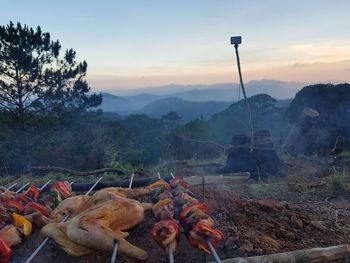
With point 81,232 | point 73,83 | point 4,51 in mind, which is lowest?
point 81,232

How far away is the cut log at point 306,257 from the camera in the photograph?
12.3 feet

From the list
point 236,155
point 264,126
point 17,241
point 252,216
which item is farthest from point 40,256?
point 264,126

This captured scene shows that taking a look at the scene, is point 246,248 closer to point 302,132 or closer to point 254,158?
point 254,158

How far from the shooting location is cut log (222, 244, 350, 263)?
375 cm

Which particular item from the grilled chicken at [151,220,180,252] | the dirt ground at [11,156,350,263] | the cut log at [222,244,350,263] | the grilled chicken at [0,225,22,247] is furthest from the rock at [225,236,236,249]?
the grilled chicken at [0,225,22,247]

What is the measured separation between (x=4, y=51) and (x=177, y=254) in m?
17.4

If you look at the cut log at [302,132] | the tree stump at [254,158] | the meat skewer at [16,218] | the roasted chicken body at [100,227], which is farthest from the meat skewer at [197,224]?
the cut log at [302,132]

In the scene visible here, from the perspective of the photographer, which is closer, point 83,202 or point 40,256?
point 40,256

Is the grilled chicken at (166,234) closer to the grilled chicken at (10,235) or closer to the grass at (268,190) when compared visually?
the grilled chicken at (10,235)

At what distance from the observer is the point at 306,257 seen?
3.85 metres

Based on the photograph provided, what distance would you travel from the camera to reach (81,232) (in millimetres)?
3943

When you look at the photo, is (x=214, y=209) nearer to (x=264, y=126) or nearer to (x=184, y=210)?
(x=184, y=210)

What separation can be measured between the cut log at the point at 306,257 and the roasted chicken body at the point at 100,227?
3.78ft

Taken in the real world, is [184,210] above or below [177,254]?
above
